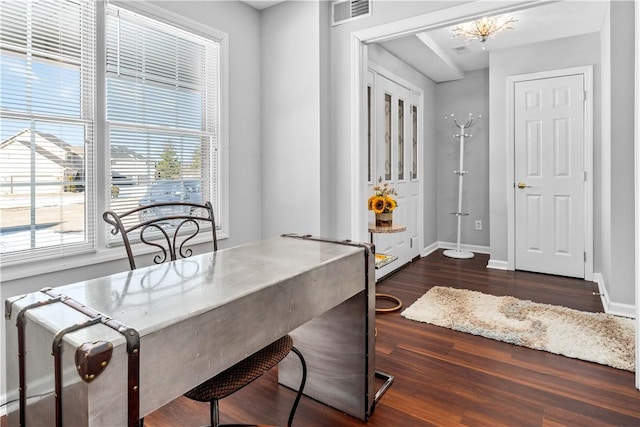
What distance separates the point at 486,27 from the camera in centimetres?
363

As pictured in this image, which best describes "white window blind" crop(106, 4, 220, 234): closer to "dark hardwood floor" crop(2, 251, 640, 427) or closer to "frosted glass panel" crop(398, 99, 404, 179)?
"dark hardwood floor" crop(2, 251, 640, 427)

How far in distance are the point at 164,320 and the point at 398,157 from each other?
157 inches

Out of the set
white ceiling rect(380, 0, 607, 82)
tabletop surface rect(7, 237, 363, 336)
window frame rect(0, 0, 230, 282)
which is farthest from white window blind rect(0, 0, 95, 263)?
white ceiling rect(380, 0, 607, 82)

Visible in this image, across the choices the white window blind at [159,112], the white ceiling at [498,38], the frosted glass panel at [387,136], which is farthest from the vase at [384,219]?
the white ceiling at [498,38]

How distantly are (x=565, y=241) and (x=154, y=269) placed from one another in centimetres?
443

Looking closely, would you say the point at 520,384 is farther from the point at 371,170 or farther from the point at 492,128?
the point at 492,128

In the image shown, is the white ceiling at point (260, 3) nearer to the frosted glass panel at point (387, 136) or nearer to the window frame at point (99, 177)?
the window frame at point (99, 177)

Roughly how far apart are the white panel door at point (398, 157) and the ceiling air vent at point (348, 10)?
1.01 meters

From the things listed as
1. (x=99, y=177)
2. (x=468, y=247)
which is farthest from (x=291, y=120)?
(x=468, y=247)

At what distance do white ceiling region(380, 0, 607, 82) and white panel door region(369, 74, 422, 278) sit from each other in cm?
39

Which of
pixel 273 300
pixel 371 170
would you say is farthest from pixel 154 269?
pixel 371 170

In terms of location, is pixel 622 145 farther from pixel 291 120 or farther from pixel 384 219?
pixel 291 120

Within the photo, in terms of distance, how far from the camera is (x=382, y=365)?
2344mm

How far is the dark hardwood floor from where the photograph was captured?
1812mm
